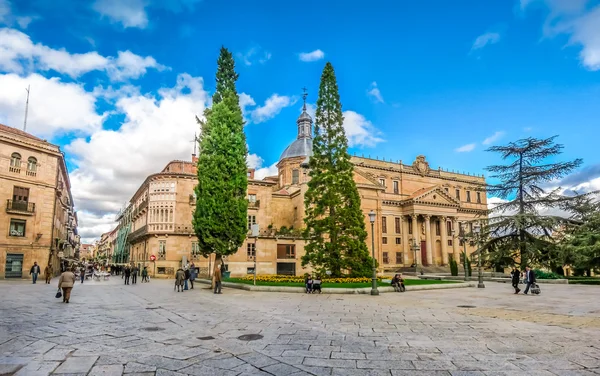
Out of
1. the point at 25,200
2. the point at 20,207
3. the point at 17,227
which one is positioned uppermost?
the point at 25,200

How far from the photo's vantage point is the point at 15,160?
30641 mm

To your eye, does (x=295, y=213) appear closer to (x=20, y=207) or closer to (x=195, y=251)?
(x=195, y=251)

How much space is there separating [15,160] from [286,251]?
1053 inches

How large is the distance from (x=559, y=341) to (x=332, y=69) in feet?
82.6

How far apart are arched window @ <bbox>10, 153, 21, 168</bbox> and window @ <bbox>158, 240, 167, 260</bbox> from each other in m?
14.2

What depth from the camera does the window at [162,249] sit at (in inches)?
1534

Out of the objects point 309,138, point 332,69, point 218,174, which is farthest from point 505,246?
point 309,138

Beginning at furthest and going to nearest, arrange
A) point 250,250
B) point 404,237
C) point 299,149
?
point 299,149
point 404,237
point 250,250

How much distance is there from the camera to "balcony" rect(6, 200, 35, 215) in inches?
1169

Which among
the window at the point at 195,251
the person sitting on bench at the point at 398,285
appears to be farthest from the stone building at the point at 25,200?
the person sitting on bench at the point at 398,285

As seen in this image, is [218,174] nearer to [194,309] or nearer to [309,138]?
[194,309]

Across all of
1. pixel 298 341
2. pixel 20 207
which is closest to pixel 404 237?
pixel 20 207

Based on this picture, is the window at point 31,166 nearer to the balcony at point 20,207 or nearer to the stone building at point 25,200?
the stone building at point 25,200

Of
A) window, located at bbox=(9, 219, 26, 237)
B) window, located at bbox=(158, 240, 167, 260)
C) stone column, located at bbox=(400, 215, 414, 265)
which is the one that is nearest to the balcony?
window, located at bbox=(9, 219, 26, 237)
